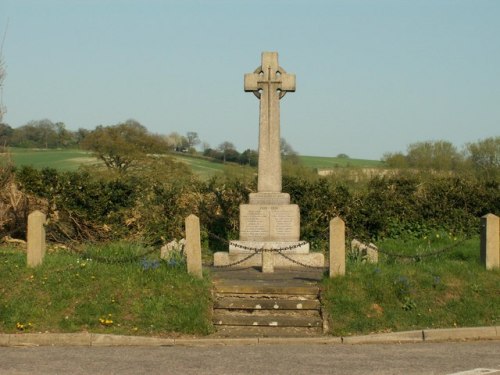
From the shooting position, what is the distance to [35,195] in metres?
23.8

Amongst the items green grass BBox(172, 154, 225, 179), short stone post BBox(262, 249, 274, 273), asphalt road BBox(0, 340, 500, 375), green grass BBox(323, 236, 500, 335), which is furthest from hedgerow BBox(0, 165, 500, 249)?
green grass BBox(172, 154, 225, 179)

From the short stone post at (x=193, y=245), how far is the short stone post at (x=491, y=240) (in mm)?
5477

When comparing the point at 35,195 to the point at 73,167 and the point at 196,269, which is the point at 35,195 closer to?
the point at 196,269

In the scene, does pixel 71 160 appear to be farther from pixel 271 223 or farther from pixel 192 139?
pixel 271 223

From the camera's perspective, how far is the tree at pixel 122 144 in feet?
185


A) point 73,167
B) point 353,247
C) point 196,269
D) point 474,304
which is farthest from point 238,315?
point 73,167

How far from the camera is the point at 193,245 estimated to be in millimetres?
15086

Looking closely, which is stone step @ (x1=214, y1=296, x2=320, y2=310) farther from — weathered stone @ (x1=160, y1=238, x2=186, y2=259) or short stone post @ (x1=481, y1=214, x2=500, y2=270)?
short stone post @ (x1=481, y1=214, x2=500, y2=270)

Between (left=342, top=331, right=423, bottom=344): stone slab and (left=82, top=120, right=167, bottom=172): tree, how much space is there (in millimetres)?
42375

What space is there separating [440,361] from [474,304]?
139 inches

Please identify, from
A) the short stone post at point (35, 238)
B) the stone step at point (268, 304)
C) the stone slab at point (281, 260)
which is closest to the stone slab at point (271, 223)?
the stone slab at point (281, 260)

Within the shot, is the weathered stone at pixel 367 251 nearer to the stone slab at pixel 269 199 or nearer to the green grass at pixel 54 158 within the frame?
the stone slab at pixel 269 199

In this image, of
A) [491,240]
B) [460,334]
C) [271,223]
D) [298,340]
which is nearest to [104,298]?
[298,340]

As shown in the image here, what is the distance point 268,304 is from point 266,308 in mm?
86
